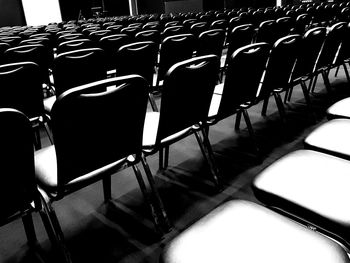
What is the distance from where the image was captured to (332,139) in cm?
171

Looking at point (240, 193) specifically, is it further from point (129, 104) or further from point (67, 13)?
point (67, 13)

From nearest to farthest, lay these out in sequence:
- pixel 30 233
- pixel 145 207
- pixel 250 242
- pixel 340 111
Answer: pixel 250 242
pixel 30 233
pixel 340 111
pixel 145 207

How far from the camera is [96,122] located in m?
1.56

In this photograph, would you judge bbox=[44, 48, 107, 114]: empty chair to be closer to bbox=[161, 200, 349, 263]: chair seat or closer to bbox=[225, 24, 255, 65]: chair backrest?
bbox=[225, 24, 255, 65]: chair backrest

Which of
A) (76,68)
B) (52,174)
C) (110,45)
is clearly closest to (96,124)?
(52,174)

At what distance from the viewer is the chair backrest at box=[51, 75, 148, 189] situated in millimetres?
1401

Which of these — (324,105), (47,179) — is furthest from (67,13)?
(47,179)

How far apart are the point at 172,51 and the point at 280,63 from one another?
1.22 metres

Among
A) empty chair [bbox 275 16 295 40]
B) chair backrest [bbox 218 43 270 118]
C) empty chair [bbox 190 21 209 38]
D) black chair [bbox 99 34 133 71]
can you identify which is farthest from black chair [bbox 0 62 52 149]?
empty chair [bbox 275 16 295 40]

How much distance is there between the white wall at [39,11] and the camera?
1598cm

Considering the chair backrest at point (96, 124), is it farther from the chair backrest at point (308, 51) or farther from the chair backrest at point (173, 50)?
the chair backrest at point (308, 51)

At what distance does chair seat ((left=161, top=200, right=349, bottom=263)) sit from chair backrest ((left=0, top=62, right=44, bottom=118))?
1.79m

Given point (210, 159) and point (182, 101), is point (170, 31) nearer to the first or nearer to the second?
point (210, 159)

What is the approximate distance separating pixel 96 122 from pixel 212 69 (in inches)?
34.5
